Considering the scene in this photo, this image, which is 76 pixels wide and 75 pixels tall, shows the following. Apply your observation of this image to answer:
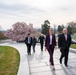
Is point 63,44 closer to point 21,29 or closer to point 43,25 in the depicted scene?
point 21,29

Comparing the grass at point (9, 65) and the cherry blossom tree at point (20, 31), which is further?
the cherry blossom tree at point (20, 31)

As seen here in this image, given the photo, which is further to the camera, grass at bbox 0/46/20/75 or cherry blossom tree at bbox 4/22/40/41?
cherry blossom tree at bbox 4/22/40/41

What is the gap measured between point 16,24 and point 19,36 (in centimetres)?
476

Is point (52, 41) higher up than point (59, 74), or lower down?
higher up

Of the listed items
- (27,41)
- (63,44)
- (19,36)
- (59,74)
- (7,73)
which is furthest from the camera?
(19,36)

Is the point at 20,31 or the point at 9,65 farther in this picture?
the point at 20,31

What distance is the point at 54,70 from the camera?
356 inches

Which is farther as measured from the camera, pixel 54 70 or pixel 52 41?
pixel 52 41

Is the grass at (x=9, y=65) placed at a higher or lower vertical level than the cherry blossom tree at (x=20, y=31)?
lower

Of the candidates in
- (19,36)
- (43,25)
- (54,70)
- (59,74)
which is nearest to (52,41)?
(54,70)

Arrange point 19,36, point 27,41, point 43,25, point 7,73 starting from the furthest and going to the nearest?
point 43,25
point 19,36
point 27,41
point 7,73

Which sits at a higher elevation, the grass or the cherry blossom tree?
the cherry blossom tree

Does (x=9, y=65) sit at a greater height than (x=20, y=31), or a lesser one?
lesser

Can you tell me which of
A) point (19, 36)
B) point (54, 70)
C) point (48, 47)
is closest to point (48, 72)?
point (54, 70)
